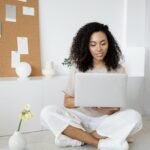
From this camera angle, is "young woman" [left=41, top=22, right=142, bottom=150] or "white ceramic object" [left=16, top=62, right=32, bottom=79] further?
"white ceramic object" [left=16, top=62, right=32, bottom=79]

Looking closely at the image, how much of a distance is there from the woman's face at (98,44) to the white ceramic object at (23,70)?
33.6 inches

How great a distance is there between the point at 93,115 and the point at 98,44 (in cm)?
57

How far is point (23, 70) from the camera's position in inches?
109

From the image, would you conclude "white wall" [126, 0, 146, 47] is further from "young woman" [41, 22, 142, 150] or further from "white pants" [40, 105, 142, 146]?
"white pants" [40, 105, 142, 146]

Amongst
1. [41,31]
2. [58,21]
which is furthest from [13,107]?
[58,21]

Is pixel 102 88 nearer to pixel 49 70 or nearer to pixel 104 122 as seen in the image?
pixel 104 122

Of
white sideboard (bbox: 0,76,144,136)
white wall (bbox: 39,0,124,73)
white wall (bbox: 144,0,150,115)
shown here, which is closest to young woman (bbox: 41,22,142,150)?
white sideboard (bbox: 0,76,144,136)

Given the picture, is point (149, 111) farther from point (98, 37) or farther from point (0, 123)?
point (0, 123)

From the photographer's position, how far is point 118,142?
6.62 feet

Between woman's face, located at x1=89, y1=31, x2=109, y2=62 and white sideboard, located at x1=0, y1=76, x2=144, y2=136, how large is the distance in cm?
66

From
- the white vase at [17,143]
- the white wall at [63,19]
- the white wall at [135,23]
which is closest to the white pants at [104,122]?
the white vase at [17,143]

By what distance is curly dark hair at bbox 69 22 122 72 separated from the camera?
2205mm

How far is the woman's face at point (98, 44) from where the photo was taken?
2.15 metres

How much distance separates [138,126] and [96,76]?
1.79 feet
